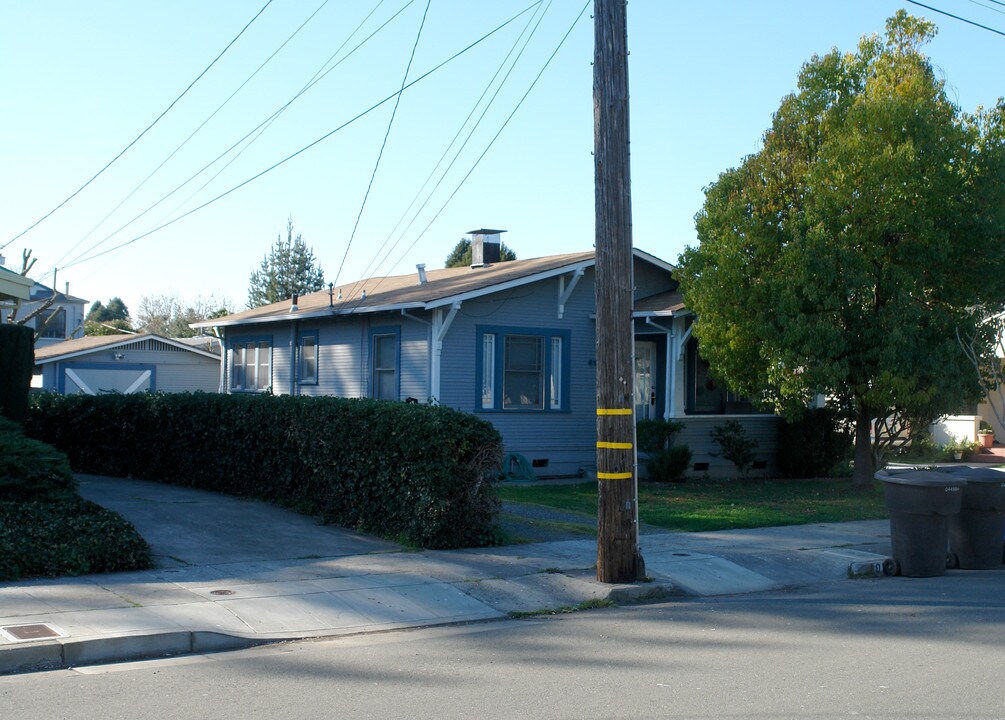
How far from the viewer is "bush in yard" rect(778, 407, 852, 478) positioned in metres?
22.3

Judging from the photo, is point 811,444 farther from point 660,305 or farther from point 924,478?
point 924,478

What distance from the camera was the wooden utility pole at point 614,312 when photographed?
1057cm

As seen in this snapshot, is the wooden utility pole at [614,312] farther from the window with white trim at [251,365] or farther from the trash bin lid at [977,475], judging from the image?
the window with white trim at [251,365]

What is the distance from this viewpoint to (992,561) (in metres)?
12.5

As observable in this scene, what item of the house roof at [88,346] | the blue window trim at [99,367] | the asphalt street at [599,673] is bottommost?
the asphalt street at [599,673]

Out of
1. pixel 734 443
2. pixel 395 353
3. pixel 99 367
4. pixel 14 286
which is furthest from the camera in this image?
pixel 99 367

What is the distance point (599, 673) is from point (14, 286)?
38.9 ft

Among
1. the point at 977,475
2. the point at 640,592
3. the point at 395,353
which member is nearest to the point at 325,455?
the point at 640,592

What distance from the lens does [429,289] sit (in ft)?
68.8

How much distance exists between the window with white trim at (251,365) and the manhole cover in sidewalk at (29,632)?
17.7 meters

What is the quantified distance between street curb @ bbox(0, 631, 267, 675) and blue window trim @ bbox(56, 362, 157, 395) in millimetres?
30916

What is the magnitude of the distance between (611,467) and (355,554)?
10.3 ft

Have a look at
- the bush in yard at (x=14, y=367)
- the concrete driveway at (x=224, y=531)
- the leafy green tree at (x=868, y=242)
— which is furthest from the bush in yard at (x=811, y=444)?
the bush in yard at (x=14, y=367)

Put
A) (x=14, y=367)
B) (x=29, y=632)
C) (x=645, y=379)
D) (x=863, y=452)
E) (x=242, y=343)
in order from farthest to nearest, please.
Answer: (x=242, y=343)
(x=645, y=379)
(x=863, y=452)
(x=14, y=367)
(x=29, y=632)
